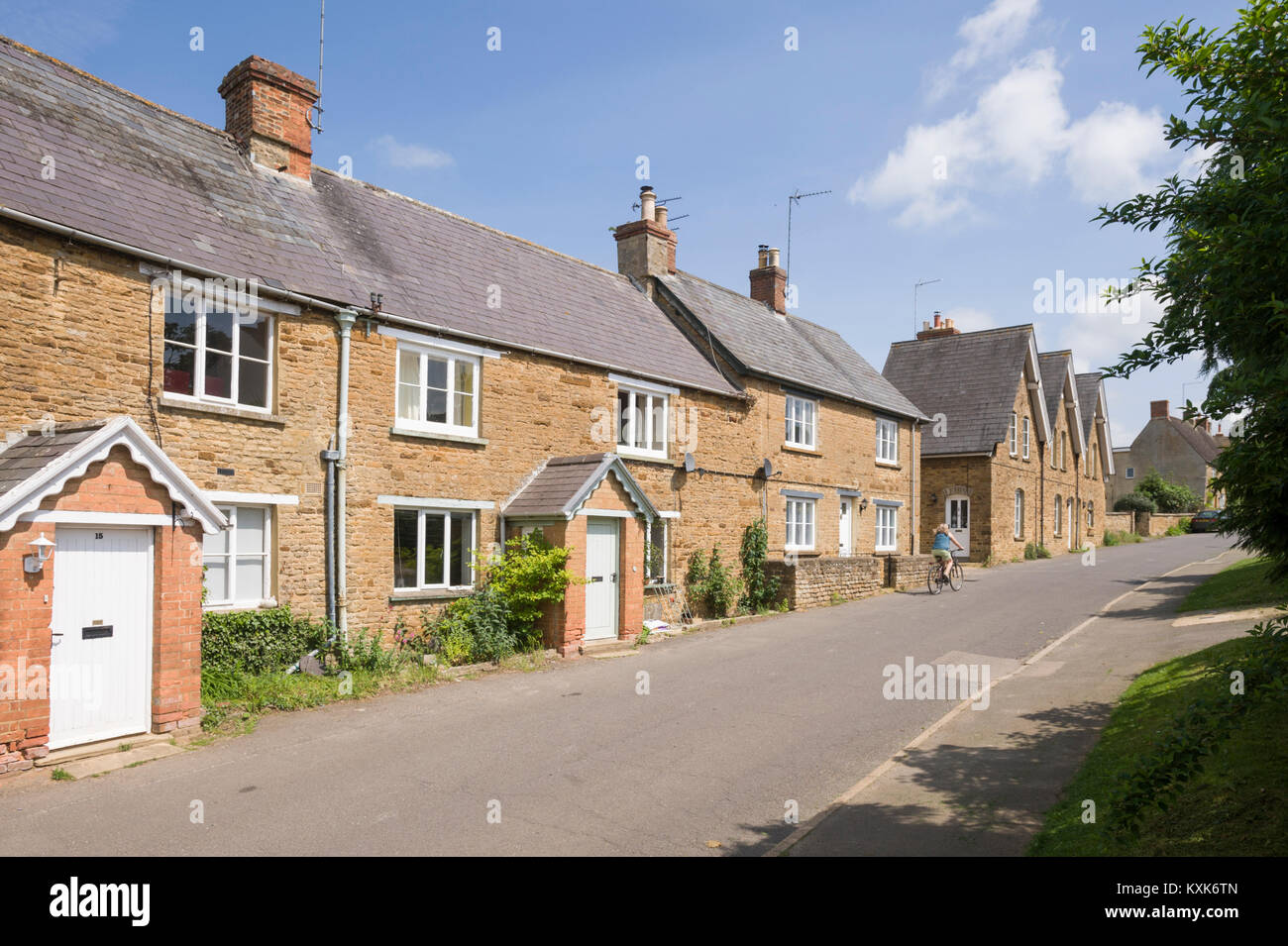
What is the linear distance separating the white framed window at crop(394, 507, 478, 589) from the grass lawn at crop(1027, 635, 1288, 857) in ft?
32.3

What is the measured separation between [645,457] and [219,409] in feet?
29.5

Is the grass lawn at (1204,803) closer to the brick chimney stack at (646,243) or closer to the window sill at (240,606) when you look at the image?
the window sill at (240,606)

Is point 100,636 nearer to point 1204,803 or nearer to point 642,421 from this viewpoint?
point 1204,803

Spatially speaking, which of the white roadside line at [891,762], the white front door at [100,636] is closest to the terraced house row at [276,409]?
the white front door at [100,636]

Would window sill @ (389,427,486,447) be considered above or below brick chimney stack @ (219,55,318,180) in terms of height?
below

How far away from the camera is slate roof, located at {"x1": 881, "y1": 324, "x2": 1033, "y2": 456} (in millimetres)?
34062

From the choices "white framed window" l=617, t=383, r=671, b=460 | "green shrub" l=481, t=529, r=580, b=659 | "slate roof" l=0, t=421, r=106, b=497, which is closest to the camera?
"slate roof" l=0, t=421, r=106, b=497

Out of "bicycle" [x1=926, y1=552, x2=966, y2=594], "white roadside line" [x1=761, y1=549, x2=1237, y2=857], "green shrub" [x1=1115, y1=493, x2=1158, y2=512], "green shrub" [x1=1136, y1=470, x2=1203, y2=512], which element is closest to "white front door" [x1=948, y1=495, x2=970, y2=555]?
"bicycle" [x1=926, y1=552, x2=966, y2=594]

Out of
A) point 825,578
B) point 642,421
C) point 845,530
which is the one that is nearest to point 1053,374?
point 845,530

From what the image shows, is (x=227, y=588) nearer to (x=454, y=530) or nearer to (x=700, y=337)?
(x=454, y=530)

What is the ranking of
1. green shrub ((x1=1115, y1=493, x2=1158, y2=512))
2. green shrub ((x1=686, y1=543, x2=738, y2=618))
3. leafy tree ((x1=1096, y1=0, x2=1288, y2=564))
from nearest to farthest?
leafy tree ((x1=1096, y1=0, x2=1288, y2=564)), green shrub ((x1=686, y1=543, x2=738, y2=618)), green shrub ((x1=1115, y1=493, x2=1158, y2=512))

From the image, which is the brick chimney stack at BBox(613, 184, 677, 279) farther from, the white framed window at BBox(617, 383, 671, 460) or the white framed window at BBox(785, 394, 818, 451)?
the white framed window at BBox(617, 383, 671, 460)

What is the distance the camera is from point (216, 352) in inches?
475

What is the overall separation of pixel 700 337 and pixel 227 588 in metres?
13.9
